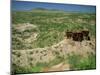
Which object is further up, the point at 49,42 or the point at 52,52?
the point at 49,42

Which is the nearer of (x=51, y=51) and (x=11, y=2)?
(x=11, y=2)

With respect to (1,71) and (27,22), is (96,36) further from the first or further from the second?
(1,71)

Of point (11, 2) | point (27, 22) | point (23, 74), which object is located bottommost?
point (23, 74)

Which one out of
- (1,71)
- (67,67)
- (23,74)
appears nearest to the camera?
(1,71)

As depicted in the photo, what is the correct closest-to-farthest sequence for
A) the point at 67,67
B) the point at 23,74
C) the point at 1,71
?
1. the point at 1,71
2. the point at 23,74
3. the point at 67,67

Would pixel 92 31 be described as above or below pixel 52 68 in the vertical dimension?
above

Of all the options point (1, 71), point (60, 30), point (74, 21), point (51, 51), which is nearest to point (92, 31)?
point (74, 21)
